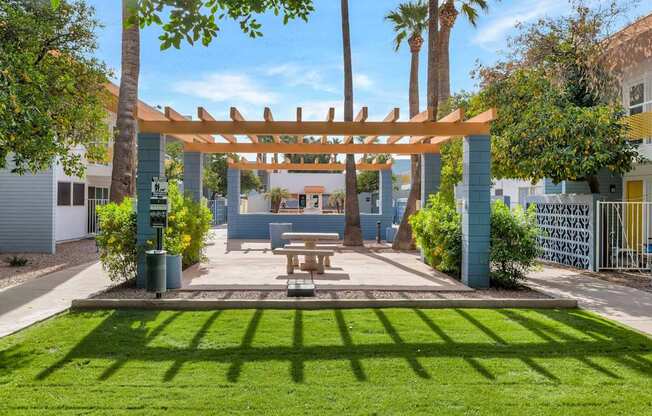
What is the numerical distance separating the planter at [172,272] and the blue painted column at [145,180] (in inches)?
19.7

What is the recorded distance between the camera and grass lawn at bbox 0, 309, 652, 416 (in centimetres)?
404

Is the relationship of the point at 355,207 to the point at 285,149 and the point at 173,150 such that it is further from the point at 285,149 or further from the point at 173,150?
the point at 173,150

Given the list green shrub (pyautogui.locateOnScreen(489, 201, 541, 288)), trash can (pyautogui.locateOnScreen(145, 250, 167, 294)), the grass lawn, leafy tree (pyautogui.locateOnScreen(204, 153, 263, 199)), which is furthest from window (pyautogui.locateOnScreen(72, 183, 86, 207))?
leafy tree (pyautogui.locateOnScreen(204, 153, 263, 199))

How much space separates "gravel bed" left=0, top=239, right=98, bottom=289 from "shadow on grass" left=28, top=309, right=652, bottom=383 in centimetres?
532

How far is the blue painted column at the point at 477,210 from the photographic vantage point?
8.91 metres

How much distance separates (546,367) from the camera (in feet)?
16.2

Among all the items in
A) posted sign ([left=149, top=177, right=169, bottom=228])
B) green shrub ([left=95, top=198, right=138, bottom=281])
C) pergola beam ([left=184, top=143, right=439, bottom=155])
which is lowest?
green shrub ([left=95, top=198, right=138, bottom=281])

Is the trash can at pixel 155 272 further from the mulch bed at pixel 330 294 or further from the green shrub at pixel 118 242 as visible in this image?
the green shrub at pixel 118 242

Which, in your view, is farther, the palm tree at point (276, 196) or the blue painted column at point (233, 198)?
the palm tree at point (276, 196)

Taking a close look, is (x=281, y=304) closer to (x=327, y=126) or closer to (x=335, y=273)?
(x=335, y=273)

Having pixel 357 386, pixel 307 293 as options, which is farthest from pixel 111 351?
pixel 307 293

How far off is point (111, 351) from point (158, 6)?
3.56 m

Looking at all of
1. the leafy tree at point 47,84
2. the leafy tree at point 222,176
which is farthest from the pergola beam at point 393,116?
the leafy tree at point 222,176

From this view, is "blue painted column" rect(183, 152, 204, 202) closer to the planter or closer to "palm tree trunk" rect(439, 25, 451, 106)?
the planter
